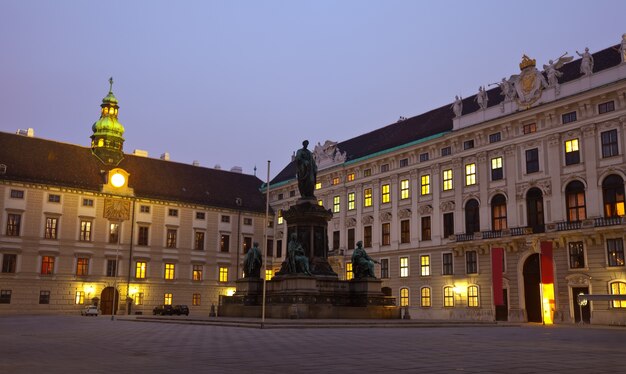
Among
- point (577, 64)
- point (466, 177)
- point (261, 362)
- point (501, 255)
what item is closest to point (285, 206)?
point (466, 177)

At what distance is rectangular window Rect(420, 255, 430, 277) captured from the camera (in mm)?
50519

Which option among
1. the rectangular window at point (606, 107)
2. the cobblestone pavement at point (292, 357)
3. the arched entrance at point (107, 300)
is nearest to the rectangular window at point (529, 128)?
the rectangular window at point (606, 107)

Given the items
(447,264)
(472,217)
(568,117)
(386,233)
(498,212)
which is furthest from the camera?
(386,233)

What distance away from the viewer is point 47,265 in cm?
5497

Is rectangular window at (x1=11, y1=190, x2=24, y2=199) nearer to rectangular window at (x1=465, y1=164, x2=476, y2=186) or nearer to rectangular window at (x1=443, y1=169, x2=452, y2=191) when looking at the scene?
rectangular window at (x1=443, y1=169, x2=452, y2=191)

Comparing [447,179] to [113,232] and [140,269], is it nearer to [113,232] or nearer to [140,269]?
[140,269]

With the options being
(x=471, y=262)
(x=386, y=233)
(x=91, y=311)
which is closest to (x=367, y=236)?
(x=386, y=233)

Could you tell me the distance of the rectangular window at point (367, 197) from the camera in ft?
188

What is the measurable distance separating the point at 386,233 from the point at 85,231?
28.4 m

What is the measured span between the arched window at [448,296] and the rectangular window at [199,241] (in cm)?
2765

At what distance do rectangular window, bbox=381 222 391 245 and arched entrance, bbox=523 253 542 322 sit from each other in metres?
14.5

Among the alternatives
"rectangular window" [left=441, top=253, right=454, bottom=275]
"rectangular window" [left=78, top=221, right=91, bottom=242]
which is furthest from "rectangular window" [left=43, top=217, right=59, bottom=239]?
"rectangular window" [left=441, top=253, right=454, bottom=275]

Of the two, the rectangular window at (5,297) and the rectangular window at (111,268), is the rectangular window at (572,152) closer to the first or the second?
the rectangular window at (111,268)

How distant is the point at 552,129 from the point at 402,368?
119 feet
